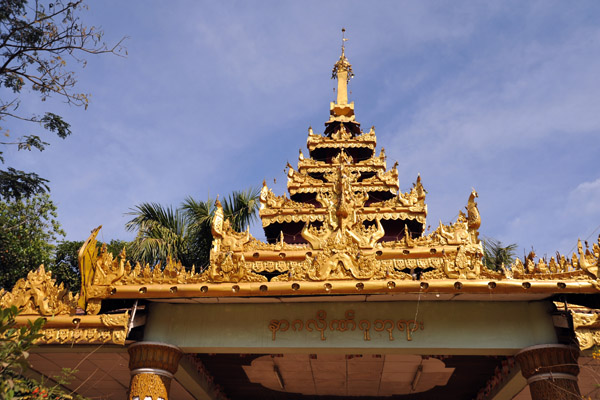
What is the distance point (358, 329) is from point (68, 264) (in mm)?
21325

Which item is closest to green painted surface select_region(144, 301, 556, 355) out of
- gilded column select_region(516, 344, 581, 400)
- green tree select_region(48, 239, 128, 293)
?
gilded column select_region(516, 344, 581, 400)

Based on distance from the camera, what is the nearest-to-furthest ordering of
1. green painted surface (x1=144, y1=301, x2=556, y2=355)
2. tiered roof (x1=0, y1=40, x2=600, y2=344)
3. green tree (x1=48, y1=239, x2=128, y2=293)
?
tiered roof (x1=0, y1=40, x2=600, y2=344) → green painted surface (x1=144, y1=301, x2=556, y2=355) → green tree (x1=48, y1=239, x2=128, y2=293)

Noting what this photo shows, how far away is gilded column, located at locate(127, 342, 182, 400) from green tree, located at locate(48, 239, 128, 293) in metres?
15.3

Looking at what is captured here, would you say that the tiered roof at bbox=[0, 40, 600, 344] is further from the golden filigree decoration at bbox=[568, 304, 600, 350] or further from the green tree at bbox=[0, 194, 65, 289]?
the green tree at bbox=[0, 194, 65, 289]

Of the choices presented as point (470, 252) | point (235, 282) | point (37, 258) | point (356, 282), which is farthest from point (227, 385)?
point (37, 258)

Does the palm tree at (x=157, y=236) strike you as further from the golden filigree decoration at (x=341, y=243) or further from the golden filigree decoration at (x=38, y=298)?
the golden filigree decoration at (x=38, y=298)

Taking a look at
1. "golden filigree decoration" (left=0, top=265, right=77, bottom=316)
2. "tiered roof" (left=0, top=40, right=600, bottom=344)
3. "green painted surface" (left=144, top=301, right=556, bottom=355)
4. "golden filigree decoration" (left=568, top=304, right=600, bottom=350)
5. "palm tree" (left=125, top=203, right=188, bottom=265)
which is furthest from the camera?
"palm tree" (left=125, top=203, right=188, bottom=265)

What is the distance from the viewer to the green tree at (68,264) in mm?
24750

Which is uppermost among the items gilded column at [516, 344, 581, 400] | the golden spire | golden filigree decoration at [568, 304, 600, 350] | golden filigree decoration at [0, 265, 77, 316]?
the golden spire

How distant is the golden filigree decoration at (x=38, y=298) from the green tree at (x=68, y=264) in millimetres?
14450

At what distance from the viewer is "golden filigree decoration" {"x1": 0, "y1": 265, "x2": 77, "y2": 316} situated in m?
9.23

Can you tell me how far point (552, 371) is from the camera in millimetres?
8445

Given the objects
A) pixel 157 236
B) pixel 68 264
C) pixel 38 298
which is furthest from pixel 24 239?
pixel 38 298

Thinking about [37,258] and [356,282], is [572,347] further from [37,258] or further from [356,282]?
[37,258]
